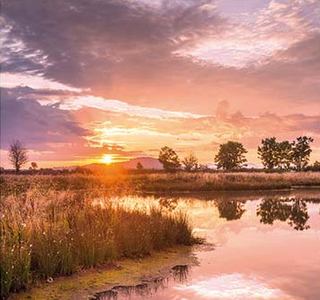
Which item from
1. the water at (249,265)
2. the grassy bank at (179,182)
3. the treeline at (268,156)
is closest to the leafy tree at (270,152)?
the treeline at (268,156)

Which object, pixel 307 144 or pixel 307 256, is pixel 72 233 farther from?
pixel 307 144

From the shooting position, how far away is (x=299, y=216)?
82.5ft

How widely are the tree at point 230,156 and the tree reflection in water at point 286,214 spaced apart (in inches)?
3066

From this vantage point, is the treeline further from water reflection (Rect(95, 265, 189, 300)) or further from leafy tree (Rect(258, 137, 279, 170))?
water reflection (Rect(95, 265, 189, 300))

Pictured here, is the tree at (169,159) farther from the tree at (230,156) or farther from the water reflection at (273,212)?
the water reflection at (273,212)

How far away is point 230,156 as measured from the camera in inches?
4368

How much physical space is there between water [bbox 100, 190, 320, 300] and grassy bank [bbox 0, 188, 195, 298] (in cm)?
147

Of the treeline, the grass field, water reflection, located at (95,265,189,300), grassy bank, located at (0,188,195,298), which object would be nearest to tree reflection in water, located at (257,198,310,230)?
the grass field

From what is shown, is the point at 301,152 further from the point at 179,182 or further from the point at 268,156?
the point at 179,182

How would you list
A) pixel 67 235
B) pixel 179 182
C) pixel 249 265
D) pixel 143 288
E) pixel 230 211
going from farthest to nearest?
pixel 179 182 < pixel 230 211 < pixel 249 265 < pixel 67 235 < pixel 143 288

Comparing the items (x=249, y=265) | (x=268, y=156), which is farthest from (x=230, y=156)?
(x=249, y=265)

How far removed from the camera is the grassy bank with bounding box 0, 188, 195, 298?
10.1m

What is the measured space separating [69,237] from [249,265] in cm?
487

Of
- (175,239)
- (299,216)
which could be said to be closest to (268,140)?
(299,216)
